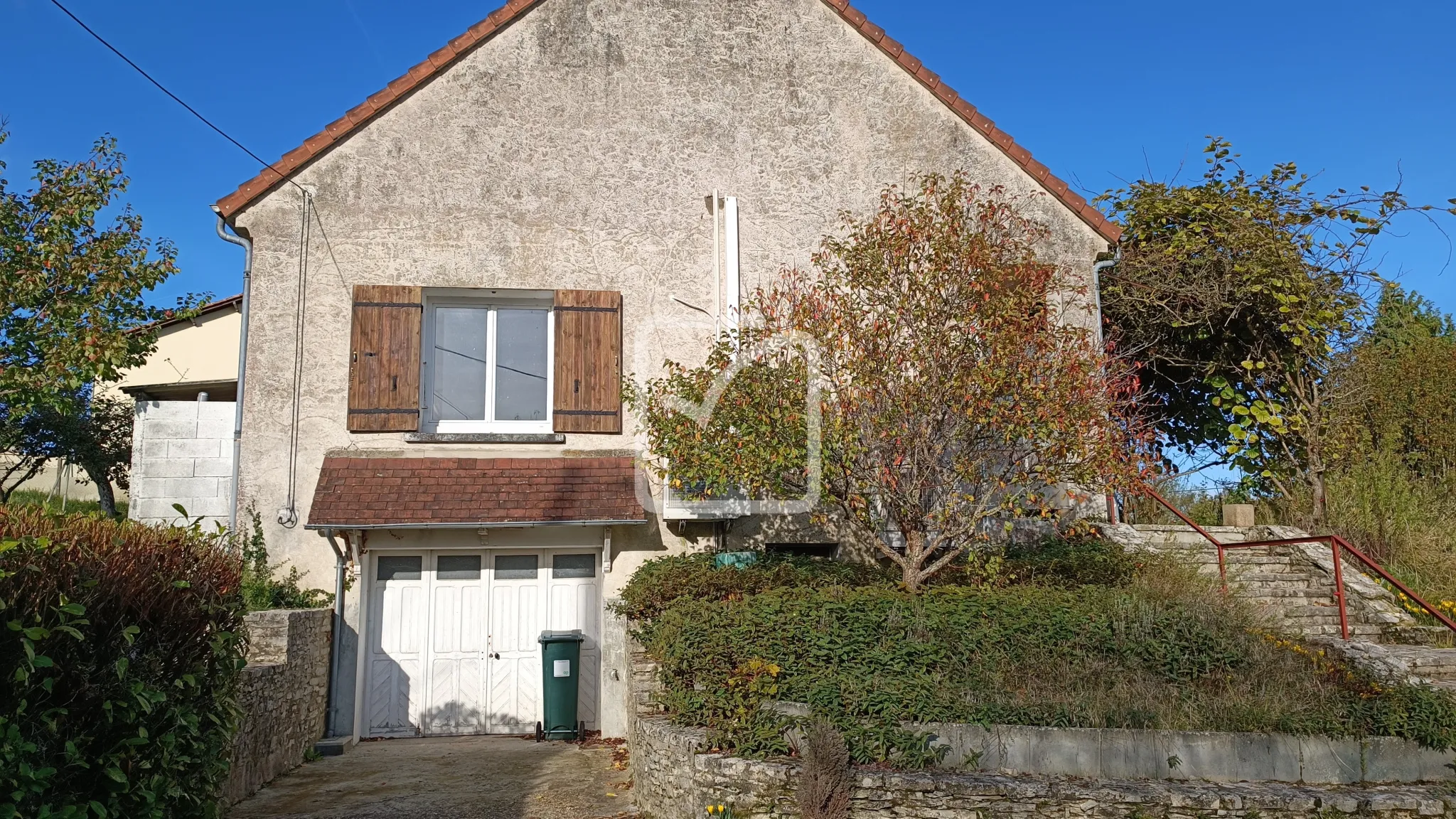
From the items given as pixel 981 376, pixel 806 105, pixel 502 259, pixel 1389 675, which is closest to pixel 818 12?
pixel 806 105

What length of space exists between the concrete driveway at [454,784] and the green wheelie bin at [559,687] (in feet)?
0.85

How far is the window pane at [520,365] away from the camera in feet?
37.5

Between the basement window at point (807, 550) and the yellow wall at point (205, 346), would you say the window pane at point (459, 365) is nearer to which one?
the basement window at point (807, 550)

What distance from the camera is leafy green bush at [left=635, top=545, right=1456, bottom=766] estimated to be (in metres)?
7.16

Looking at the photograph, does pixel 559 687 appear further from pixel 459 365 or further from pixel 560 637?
pixel 459 365

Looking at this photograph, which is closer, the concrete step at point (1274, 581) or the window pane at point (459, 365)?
the concrete step at point (1274, 581)

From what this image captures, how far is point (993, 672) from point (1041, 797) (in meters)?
1.01

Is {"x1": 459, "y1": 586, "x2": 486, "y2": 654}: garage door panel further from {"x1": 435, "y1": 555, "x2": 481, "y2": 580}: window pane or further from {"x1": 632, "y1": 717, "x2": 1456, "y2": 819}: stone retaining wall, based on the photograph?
{"x1": 632, "y1": 717, "x2": 1456, "y2": 819}: stone retaining wall

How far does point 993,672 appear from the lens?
7504 mm

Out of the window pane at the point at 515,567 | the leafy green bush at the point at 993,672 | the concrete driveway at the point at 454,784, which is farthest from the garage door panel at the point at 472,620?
the leafy green bush at the point at 993,672

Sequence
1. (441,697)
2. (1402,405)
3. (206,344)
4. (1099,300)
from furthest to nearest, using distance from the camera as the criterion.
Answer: (206,344)
(1402,405)
(1099,300)
(441,697)

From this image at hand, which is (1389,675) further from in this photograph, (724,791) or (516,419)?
(516,419)

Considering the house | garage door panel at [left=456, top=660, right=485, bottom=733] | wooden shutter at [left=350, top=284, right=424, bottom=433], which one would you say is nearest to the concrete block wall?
the house

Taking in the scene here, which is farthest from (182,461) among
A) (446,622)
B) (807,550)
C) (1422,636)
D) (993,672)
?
(1422,636)
